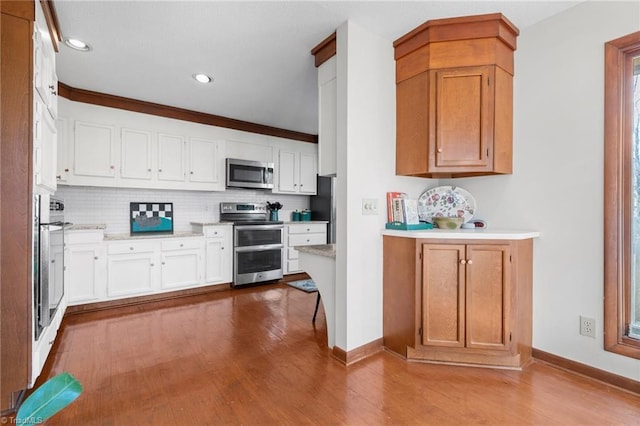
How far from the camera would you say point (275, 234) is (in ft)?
15.0

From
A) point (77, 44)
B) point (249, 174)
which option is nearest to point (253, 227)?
point (249, 174)

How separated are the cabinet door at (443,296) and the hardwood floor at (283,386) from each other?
8.2 inches

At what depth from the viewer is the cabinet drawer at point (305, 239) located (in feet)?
15.9

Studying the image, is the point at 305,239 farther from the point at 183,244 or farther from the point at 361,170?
the point at 361,170

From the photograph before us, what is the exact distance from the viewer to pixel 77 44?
7.95 feet

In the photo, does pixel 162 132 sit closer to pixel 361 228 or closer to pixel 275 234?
pixel 275 234

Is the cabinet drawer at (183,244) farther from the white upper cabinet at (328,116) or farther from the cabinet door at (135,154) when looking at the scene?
the white upper cabinet at (328,116)

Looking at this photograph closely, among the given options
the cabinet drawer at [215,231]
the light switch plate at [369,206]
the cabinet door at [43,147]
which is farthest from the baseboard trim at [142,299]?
the light switch plate at [369,206]

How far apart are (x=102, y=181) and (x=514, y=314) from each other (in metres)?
4.11

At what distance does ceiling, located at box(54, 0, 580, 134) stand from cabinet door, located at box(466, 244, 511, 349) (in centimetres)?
160

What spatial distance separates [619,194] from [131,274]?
4276 millimetres

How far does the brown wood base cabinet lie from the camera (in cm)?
205

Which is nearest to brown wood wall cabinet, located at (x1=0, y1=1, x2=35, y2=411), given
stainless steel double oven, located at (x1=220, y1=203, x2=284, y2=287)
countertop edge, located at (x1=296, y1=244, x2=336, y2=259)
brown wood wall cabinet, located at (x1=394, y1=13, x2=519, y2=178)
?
countertop edge, located at (x1=296, y1=244, x2=336, y2=259)

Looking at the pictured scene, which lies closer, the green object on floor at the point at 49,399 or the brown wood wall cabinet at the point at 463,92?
the green object on floor at the point at 49,399
